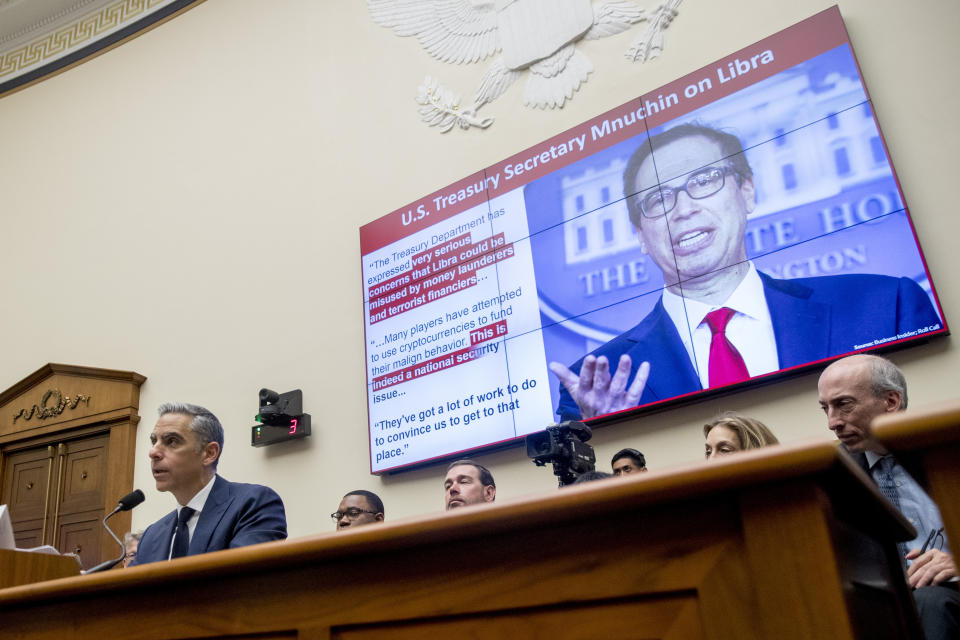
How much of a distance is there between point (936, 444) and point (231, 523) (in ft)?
6.11

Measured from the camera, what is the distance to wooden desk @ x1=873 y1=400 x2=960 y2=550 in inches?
25.2

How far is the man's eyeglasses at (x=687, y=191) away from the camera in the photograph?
315cm

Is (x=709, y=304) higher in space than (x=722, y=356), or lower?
higher

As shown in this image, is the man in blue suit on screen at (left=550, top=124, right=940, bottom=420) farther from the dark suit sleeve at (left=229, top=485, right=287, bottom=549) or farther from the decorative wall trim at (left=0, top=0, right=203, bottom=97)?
the decorative wall trim at (left=0, top=0, right=203, bottom=97)

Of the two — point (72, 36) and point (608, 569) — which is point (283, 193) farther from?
point (608, 569)

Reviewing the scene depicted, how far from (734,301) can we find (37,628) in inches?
98.5

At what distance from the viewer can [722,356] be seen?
2967mm

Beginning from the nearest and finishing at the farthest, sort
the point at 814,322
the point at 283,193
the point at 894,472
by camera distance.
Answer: the point at 894,472 → the point at 814,322 → the point at 283,193

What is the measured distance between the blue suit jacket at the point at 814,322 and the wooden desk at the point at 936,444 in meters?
2.22

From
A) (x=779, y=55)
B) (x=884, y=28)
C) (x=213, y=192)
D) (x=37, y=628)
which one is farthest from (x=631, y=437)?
(x=213, y=192)

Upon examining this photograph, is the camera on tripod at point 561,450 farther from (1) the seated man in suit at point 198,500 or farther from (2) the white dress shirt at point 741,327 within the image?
(1) the seated man in suit at point 198,500

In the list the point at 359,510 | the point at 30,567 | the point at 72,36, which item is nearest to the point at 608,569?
the point at 30,567

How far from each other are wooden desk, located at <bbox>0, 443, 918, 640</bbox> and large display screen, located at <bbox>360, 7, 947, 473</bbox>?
1.95m

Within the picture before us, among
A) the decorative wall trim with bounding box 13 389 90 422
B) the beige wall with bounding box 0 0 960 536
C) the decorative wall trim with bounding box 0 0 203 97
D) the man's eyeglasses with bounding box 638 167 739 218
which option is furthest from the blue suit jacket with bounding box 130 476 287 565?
the decorative wall trim with bounding box 0 0 203 97
